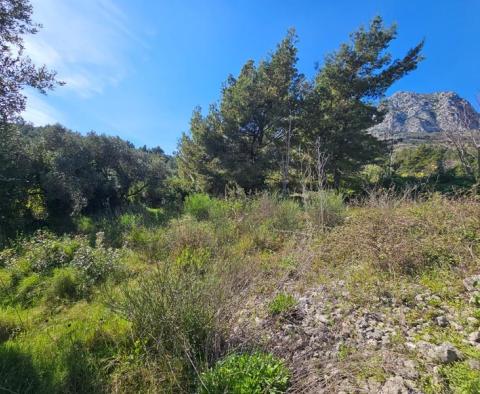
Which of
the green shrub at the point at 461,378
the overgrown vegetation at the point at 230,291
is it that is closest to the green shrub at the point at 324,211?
the overgrown vegetation at the point at 230,291

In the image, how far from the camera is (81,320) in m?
2.93

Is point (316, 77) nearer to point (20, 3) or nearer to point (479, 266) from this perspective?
point (20, 3)

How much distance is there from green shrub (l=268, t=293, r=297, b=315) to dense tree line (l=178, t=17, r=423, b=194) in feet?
32.0

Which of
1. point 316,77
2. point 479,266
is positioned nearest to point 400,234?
point 479,266

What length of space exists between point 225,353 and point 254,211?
4251 mm

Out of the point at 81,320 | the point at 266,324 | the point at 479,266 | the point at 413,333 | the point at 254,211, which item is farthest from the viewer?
the point at 254,211

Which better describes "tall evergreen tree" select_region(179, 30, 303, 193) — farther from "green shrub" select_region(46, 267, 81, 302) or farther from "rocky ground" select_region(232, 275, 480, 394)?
"rocky ground" select_region(232, 275, 480, 394)

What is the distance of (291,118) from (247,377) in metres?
12.2

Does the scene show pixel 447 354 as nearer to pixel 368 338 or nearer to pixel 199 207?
pixel 368 338

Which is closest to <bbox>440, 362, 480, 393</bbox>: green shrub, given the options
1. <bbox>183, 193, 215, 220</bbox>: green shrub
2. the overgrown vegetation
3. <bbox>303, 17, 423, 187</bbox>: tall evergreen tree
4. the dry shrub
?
the overgrown vegetation

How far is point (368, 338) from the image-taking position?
237cm

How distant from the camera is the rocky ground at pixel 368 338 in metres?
1.86

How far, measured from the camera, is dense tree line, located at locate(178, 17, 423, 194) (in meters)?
12.7

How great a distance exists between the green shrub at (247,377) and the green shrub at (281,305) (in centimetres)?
93
